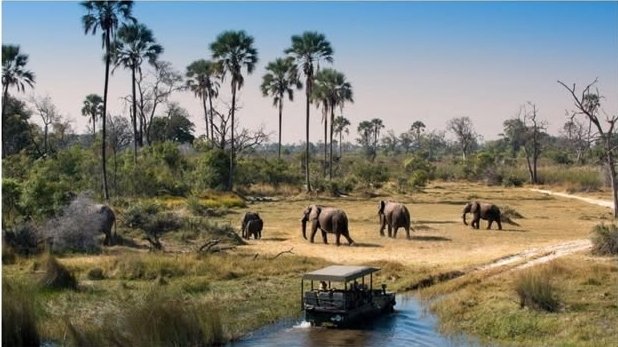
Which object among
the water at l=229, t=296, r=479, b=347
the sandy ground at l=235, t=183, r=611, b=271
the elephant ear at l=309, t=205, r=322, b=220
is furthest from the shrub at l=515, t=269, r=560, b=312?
the elephant ear at l=309, t=205, r=322, b=220

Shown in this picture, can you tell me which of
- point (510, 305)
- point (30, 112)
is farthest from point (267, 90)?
point (510, 305)

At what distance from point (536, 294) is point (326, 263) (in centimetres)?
939

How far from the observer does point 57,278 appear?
20.7 m

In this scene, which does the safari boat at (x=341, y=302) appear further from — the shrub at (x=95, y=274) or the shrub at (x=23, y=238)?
the shrub at (x=23, y=238)

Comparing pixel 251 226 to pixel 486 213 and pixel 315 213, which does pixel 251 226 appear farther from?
pixel 486 213

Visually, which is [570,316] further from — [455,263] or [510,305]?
[455,263]

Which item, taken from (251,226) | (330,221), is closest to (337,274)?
(330,221)

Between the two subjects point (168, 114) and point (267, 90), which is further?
point (168, 114)

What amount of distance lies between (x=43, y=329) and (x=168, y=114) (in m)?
85.7

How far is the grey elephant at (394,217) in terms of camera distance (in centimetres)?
3328

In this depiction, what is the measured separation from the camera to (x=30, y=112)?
78.9 m

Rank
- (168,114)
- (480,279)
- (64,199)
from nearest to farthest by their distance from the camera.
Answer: (480,279) → (64,199) → (168,114)

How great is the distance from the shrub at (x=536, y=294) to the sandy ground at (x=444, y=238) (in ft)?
20.2

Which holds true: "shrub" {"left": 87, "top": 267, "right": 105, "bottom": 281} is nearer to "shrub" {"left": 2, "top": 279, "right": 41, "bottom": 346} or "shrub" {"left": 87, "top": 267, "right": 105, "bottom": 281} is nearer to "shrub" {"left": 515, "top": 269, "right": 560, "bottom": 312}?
"shrub" {"left": 2, "top": 279, "right": 41, "bottom": 346}
